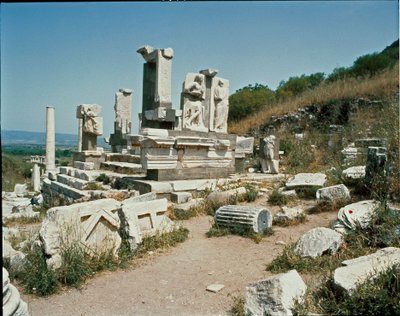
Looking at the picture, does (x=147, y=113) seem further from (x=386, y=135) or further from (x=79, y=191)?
(x=386, y=135)

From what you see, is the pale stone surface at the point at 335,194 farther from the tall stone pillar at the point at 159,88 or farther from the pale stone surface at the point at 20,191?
the pale stone surface at the point at 20,191

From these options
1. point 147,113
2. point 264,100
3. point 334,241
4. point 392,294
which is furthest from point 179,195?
point 264,100

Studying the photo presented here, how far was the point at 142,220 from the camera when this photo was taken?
18.0 feet

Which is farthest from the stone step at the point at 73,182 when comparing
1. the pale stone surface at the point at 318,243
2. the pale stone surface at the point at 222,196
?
the pale stone surface at the point at 318,243

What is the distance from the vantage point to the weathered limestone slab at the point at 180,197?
25.1ft

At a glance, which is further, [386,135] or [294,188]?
[386,135]

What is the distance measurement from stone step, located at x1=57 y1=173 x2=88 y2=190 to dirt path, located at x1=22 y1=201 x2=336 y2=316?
4.58 metres

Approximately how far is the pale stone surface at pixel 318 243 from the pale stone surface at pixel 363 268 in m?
0.68

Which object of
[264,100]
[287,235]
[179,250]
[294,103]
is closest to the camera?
[179,250]

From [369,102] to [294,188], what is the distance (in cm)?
1073

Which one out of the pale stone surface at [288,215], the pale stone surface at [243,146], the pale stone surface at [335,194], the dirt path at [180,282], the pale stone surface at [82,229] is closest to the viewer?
the dirt path at [180,282]

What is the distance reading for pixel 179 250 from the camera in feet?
17.5

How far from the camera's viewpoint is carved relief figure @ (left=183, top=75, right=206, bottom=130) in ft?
31.8

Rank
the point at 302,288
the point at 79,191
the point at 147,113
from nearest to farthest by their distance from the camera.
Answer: the point at 302,288, the point at 79,191, the point at 147,113
